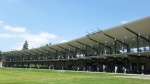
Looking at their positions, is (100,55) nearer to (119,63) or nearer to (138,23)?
(119,63)

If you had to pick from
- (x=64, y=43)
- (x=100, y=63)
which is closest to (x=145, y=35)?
(x=100, y=63)

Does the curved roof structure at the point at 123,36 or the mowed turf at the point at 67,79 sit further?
the curved roof structure at the point at 123,36

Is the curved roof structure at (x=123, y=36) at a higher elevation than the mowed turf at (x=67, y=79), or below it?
higher

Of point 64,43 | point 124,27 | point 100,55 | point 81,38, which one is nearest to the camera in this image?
point 124,27

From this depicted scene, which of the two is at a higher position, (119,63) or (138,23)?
(138,23)

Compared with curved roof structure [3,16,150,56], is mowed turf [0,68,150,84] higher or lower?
lower

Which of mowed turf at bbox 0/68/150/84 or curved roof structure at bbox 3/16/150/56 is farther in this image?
curved roof structure at bbox 3/16/150/56

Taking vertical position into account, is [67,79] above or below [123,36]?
below

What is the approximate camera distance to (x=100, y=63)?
72.1m

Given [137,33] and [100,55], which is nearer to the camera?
[137,33]

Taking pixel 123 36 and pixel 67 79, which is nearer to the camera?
pixel 67 79

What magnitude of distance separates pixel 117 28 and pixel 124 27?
1.72m

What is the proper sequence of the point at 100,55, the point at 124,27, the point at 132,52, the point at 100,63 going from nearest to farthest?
the point at 124,27 < the point at 132,52 < the point at 100,55 < the point at 100,63

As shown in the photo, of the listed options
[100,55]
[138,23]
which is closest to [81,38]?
[100,55]
